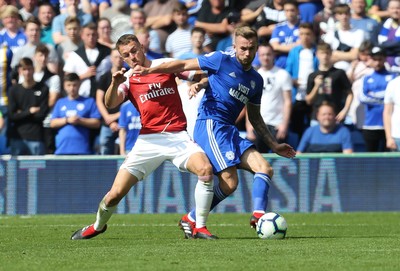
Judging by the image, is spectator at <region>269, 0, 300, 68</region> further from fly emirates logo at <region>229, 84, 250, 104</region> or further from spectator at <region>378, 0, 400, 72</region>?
fly emirates logo at <region>229, 84, 250, 104</region>

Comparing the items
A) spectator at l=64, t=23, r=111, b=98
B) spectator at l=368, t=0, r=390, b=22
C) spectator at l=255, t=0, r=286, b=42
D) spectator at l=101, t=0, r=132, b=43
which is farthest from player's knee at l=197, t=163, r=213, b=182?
spectator at l=101, t=0, r=132, b=43

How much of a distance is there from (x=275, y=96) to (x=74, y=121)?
359 centimetres

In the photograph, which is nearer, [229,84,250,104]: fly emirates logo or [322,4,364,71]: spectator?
[229,84,250,104]: fly emirates logo

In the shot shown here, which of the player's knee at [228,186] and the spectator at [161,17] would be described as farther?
the spectator at [161,17]

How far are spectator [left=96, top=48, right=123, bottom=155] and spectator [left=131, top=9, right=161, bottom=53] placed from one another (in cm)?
111

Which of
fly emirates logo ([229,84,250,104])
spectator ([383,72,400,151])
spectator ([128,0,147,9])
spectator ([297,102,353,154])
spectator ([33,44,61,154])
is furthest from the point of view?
spectator ([128,0,147,9])

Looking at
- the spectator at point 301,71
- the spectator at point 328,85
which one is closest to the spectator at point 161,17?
the spectator at point 301,71

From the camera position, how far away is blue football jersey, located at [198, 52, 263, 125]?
1134cm

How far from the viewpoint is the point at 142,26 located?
19.0m

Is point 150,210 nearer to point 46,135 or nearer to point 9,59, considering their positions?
point 46,135

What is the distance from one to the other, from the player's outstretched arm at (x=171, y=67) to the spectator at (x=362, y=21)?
8.05 m

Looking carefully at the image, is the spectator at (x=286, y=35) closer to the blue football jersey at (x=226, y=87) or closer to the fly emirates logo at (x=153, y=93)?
the blue football jersey at (x=226, y=87)

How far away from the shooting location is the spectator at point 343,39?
18078 mm

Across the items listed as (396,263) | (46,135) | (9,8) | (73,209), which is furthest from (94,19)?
(396,263)
